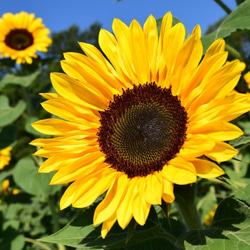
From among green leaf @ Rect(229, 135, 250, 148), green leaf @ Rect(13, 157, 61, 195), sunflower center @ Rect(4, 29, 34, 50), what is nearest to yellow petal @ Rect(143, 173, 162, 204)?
green leaf @ Rect(229, 135, 250, 148)

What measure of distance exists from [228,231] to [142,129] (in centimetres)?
42

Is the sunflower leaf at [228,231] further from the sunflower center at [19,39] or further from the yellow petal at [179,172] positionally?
the sunflower center at [19,39]

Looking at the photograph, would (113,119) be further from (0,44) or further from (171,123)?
(0,44)

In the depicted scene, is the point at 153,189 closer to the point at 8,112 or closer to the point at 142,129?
the point at 142,129

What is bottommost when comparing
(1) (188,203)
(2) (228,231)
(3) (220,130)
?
(2) (228,231)

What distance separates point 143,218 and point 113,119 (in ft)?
1.46

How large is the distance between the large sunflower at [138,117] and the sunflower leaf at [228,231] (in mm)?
190

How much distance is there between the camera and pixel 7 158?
15.2 ft

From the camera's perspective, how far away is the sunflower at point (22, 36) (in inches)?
147

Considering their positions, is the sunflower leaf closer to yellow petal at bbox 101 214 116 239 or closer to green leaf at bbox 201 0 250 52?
yellow petal at bbox 101 214 116 239

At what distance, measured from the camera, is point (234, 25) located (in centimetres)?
160

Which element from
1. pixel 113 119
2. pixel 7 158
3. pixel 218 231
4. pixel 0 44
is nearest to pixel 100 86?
pixel 113 119

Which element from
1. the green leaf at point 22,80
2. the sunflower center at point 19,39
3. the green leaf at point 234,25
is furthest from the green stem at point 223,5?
the sunflower center at point 19,39

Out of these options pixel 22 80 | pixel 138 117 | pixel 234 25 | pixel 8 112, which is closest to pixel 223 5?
pixel 234 25
